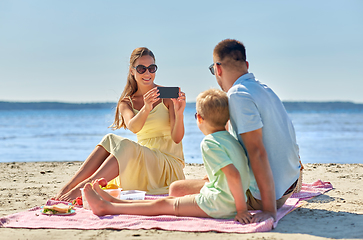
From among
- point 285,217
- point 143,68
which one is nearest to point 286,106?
point 143,68

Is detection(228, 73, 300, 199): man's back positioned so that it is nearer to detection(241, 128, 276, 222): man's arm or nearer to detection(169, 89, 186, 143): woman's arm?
detection(241, 128, 276, 222): man's arm

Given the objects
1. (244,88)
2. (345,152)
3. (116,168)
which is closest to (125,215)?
(116,168)

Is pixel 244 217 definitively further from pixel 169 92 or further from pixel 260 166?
pixel 169 92

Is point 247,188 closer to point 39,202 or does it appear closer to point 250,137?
point 250,137

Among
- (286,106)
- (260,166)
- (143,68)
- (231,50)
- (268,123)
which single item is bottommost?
(286,106)

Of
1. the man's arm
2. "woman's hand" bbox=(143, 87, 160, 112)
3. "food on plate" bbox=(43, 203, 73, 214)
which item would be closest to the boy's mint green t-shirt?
the man's arm

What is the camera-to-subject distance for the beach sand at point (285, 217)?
125 inches

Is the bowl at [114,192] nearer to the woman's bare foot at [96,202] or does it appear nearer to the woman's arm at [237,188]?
the woman's bare foot at [96,202]

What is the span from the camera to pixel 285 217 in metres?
3.71

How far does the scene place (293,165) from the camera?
3559 mm

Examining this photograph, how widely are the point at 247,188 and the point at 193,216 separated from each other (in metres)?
0.58

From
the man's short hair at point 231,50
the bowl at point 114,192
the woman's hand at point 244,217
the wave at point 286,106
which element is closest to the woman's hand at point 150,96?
the bowl at point 114,192

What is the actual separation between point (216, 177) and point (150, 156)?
1.72 m

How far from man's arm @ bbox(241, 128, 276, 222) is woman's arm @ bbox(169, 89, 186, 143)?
5.79ft
